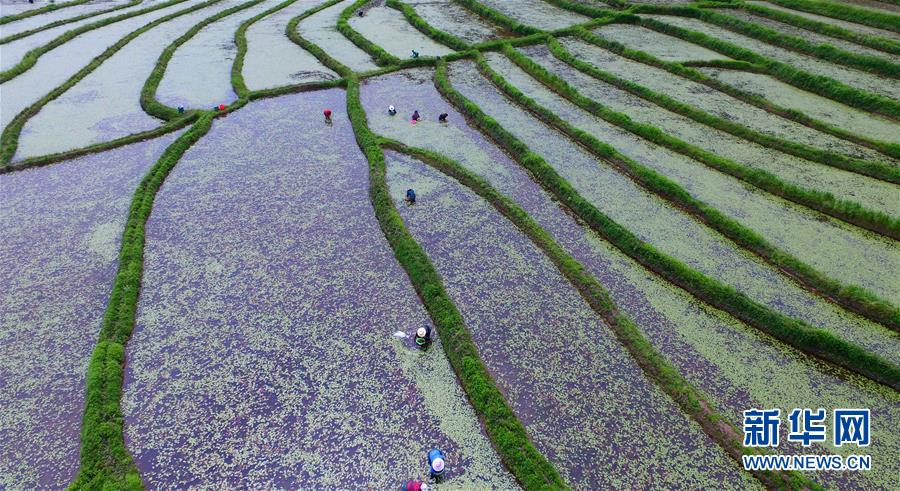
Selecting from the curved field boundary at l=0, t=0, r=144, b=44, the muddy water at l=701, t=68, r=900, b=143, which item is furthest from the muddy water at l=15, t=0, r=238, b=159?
the muddy water at l=701, t=68, r=900, b=143

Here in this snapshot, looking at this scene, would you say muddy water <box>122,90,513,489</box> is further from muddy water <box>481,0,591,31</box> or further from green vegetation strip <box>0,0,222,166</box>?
muddy water <box>481,0,591,31</box>

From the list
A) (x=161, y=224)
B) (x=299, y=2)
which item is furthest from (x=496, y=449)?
(x=299, y=2)

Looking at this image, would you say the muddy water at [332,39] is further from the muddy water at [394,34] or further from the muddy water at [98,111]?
the muddy water at [98,111]

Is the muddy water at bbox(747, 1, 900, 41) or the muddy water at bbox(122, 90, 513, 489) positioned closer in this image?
the muddy water at bbox(122, 90, 513, 489)

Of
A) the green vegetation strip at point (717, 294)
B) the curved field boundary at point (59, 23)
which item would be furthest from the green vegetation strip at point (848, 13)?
the curved field boundary at point (59, 23)

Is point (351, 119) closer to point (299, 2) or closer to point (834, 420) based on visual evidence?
point (834, 420)
